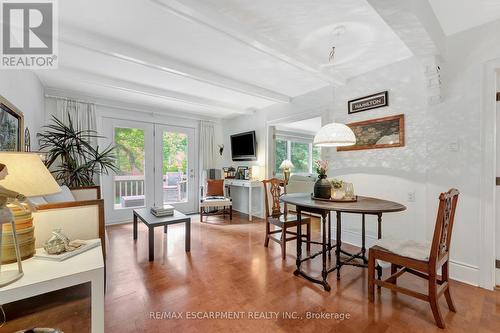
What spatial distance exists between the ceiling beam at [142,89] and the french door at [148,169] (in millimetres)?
1120

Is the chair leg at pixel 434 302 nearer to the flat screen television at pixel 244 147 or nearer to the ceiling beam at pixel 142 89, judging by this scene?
the flat screen television at pixel 244 147

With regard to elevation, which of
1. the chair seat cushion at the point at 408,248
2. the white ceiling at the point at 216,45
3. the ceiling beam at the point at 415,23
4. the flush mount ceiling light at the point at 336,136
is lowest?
the chair seat cushion at the point at 408,248

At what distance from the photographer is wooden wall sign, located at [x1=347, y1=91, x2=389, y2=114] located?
114 inches

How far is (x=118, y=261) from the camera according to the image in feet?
8.70

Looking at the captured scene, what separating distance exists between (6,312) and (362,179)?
386 centimetres

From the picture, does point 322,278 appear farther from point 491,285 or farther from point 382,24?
point 382,24

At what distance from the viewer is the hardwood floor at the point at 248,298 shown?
1618 millimetres

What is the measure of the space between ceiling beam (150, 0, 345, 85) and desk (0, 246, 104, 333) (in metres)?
1.86

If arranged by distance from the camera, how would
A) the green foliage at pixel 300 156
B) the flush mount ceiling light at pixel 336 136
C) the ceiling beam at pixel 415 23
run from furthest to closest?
the green foliage at pixel 300 156 → the flush mount ceiling light at pixel 336 136 → the ceiling beam at pixel 415 23

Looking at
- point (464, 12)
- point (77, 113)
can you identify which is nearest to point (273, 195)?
point (464, 12)

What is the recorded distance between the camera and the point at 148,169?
15.5 feet

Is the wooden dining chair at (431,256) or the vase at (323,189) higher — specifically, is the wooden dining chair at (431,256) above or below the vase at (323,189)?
below

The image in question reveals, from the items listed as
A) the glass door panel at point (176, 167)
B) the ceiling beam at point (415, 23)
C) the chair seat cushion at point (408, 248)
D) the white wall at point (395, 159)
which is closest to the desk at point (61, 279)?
the chair seat cushion at point (408, 248)

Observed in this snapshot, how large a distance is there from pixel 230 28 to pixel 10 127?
2329 mm
